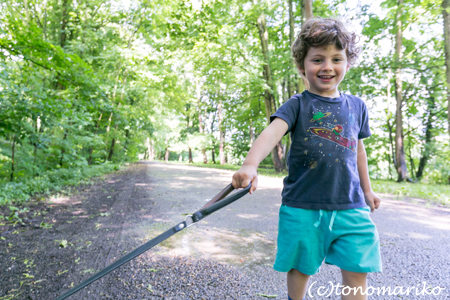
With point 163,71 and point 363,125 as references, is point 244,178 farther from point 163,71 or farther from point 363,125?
point 163,71

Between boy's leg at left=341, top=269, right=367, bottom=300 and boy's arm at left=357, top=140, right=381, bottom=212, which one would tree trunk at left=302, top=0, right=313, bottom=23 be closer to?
boy's arm at left=357, top=140, right=381, bottom=212

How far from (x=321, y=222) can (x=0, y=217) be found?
481 cm

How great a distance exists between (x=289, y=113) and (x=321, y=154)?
0.31 m

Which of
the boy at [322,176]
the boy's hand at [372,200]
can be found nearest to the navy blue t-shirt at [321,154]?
the boy at [322,176]

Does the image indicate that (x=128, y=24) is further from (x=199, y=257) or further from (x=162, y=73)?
(x=199, y=257)

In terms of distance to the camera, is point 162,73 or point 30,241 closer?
point 30,241

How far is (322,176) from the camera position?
167 cm

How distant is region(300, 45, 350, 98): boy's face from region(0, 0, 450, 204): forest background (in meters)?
0.38

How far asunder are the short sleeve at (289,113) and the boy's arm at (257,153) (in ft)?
0.08

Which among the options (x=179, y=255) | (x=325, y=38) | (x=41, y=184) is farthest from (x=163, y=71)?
(x=325, y=38)

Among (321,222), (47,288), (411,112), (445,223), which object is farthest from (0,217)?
(411,112)

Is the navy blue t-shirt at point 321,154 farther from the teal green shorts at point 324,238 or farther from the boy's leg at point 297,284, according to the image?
the boy's leg at point 297,284

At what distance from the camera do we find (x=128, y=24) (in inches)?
557

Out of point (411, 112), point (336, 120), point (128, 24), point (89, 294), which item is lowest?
point (89, 294)
